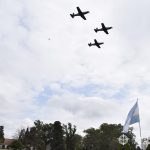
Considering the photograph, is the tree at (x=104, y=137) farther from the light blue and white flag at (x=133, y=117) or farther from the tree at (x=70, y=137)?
the light blue and white flag at (x=133, y=117)

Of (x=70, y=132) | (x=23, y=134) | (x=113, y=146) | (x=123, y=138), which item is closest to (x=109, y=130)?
(x=113, y=146)

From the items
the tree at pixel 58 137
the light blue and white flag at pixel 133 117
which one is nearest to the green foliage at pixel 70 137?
the tree at pixel 58 137

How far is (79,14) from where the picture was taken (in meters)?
43.2

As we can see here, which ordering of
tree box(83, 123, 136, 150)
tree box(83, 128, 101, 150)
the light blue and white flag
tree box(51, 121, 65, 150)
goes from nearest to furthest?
the light blue and white flag < tree box(51, 121, 65, 150) < tree box(83, 123, 136, 150) < tree box(83, 128, 101, 150)

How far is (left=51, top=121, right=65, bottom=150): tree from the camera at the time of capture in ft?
414

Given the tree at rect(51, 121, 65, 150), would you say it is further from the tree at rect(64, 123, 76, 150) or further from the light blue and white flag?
the light blue and white flag

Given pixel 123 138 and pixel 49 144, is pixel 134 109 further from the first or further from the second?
pixel 49 144

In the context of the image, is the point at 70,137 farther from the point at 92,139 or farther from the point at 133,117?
the point at 133,117

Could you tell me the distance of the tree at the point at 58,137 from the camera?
414 ft

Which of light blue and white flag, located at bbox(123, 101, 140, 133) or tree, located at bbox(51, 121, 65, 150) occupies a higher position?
tree, located at bbox(51, 121, 65, 150)

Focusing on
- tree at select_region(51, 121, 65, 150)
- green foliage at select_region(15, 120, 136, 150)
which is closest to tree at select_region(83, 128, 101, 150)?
green foliage at select_region(15, 120, 136, 150)

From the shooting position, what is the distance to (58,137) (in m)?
127

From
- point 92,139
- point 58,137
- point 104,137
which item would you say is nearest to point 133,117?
point 58,137

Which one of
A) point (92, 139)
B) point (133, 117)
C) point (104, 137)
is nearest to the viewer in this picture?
point (133, 117)
